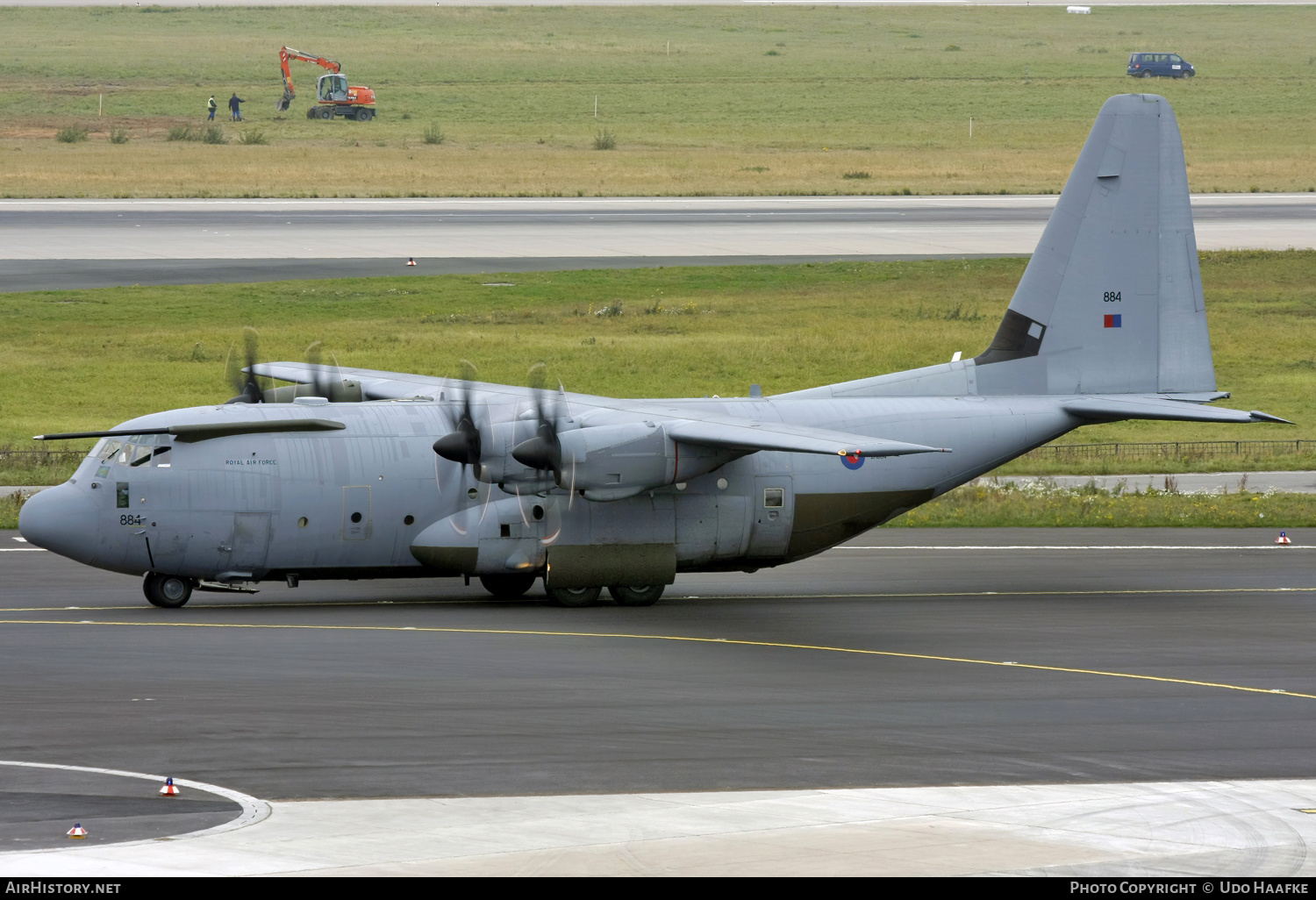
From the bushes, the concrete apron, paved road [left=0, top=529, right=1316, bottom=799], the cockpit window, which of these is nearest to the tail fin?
paved road [left=0, top=529, right=1316, bottom=799]

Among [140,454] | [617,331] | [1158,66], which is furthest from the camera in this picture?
[1158,66]

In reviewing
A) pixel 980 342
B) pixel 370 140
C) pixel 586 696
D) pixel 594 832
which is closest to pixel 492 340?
pixel 980 342

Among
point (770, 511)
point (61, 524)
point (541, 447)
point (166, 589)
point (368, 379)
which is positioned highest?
point (368, 379)

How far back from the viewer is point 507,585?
31.7 metres

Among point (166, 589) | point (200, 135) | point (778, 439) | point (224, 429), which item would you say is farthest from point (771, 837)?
point (200, 135)

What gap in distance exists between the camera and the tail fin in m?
34.1

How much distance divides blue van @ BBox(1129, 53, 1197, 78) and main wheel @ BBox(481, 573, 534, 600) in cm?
15159

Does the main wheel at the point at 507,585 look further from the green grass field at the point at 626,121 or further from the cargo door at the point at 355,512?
the green grass field at the point at 626,121

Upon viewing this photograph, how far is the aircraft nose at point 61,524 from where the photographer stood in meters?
28.6

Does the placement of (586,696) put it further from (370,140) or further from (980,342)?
(370,140)

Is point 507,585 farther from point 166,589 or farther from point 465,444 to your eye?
point 166,589

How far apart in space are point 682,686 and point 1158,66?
16011 cm

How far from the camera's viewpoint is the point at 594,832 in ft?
49.1

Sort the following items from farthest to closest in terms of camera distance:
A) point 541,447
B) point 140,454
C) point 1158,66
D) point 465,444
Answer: point 1158,66
point 140,454
point 465,444
point 541,447
